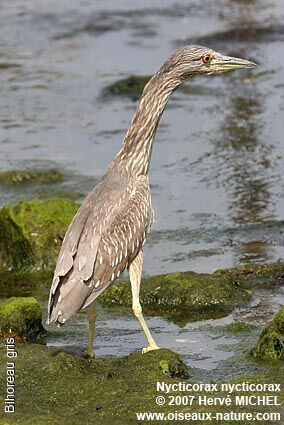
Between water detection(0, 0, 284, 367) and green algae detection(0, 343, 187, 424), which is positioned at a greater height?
green algae detection(0, 343, 187, 424)

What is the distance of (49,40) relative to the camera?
2150cm

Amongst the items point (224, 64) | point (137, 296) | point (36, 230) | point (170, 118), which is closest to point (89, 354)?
point (137, 296)

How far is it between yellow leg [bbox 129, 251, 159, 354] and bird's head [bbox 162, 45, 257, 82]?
1483mm

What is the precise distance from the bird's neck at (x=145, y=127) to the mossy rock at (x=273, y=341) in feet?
5.15

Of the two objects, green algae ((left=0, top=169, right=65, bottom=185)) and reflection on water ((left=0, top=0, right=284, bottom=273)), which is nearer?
reflection on water ((left=0, top=0, right=284, bottom=273))

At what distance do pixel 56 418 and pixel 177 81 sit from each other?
11.1ft

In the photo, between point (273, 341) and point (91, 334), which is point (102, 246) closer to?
point (91, 334)

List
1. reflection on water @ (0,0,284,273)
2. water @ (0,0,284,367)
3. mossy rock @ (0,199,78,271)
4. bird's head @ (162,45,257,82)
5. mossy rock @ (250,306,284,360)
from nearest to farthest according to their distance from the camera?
mossy rock @ (250,306,284,360), bird's head @ (162,45,257,82), mossy rock @ (0,199,78,271), water @ (0,0,284,367), reflection on water @ (0,0,284,273)

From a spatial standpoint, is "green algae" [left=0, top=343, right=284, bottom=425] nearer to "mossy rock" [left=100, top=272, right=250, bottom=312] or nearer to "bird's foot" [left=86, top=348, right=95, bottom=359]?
"bird's foot" [left=86, top=348, right=95, bottom=359]

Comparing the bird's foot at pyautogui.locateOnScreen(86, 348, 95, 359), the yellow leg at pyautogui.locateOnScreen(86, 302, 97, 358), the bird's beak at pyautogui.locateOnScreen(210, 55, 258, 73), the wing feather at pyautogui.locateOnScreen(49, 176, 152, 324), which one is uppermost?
the bird's beak at pyautogui.locateOnScreen(210, 55, 258, 73)

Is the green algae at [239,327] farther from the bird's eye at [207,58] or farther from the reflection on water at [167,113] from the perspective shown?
the bird's eye at [207,58]

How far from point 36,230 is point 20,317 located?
2.19 m

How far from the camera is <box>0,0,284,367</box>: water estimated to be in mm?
12124

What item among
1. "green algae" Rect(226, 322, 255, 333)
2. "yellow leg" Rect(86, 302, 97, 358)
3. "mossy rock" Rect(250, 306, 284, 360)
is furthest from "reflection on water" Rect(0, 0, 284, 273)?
"mossy rock" Rect(250, 306, 284, 360)
